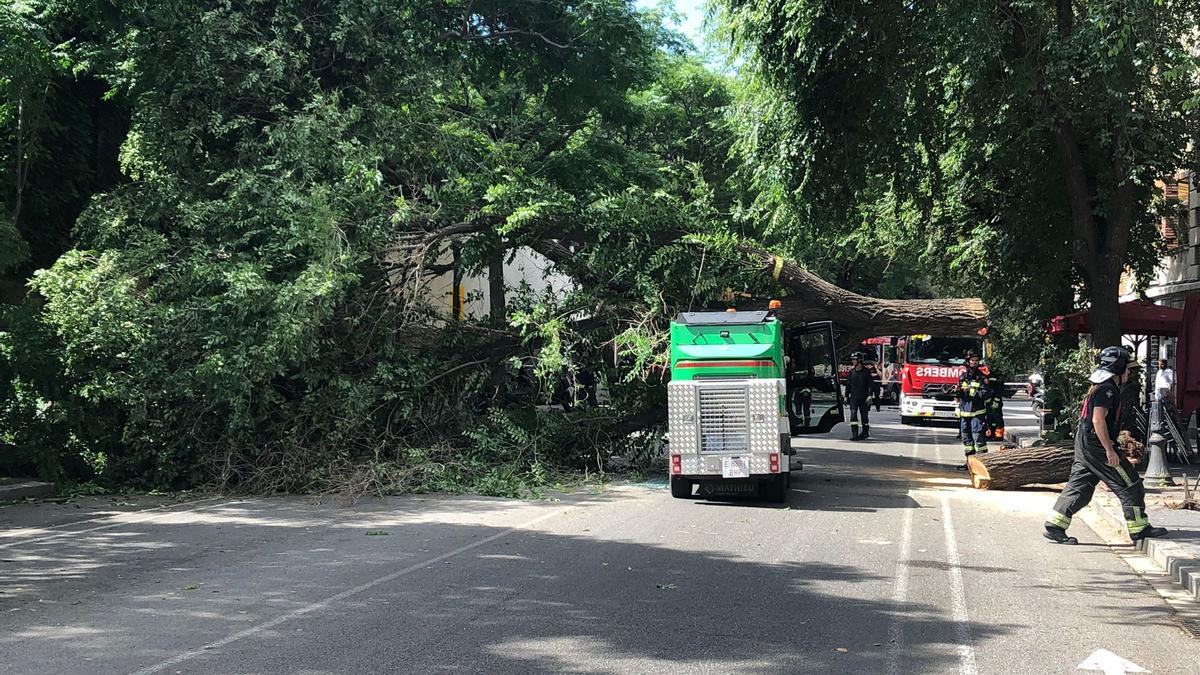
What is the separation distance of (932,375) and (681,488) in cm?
1747

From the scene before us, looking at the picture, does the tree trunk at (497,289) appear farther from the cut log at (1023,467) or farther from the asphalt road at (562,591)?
the cut log at (1023,467)

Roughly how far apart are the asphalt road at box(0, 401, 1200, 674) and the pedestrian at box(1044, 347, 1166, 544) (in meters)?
0.52

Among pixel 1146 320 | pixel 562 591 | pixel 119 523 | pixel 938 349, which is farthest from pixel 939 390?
pixel 562 591

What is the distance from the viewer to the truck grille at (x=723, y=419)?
42.1ft

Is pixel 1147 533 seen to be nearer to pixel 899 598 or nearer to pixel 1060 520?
pixel 1060 520

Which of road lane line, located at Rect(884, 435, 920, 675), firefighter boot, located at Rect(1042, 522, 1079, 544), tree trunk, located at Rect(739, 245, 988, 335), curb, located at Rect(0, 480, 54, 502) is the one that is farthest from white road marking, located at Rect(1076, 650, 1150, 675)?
curb, located at Rect(0, 480, 54, 502)

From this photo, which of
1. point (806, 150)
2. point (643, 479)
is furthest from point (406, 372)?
point (806, 150)

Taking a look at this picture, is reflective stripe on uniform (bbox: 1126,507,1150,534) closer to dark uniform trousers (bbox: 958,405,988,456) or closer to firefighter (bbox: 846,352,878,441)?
dark uniform trousers (bbox: 958,405,988,456)

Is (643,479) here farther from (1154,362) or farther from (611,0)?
(1154,362)

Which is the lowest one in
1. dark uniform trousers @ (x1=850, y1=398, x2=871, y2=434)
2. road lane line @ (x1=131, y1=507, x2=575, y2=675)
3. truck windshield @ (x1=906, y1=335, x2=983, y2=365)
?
road lane line @ (x1=131, y1=507, x2=575, y2=675)

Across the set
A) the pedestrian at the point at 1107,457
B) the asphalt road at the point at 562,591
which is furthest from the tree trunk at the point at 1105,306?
the pedestrian at the point at 1107,457

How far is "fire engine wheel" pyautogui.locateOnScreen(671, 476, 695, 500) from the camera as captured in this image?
1318cm

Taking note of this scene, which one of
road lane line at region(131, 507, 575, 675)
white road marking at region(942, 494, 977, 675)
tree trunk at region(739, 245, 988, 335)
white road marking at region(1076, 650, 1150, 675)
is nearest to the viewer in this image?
road lane line at region(131, 507, 575, 675)

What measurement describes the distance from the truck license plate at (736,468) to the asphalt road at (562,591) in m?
0.41
